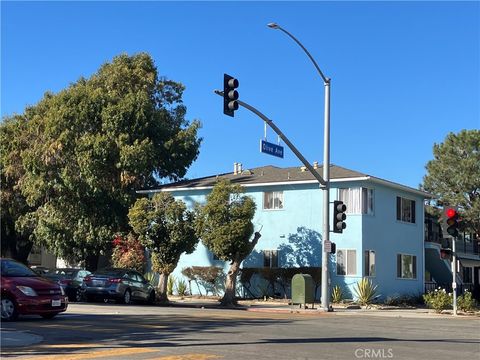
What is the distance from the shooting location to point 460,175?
4531 cm

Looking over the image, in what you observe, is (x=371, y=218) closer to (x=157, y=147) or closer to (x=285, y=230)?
(x=285, y=230)

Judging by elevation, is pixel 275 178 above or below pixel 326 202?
above

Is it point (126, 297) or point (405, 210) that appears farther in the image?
point (405, 210)

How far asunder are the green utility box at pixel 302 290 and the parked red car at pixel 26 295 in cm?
1281

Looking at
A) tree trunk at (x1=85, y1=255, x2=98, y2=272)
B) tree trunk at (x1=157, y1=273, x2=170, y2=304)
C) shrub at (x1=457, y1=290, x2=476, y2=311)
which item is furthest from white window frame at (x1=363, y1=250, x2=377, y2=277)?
tree trunk at (x1=85, y1=255, x2=98, y2=272)

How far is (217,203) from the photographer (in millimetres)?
29172

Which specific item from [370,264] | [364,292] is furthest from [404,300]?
[364,292]

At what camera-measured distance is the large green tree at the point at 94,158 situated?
37.1m

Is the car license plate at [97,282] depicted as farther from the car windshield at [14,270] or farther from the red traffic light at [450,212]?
the red traffic light at [450,212]

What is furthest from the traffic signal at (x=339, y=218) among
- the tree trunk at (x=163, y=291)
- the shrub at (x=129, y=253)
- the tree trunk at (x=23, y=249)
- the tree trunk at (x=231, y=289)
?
the tree trunk at (x=23, y=249)

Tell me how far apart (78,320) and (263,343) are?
6360mm

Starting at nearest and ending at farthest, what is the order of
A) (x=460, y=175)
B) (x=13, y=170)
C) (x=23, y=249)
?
(x=13, y=170)
(x=460, y=175)
(x=23, y=249)

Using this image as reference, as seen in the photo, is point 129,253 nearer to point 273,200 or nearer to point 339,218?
point 273,200

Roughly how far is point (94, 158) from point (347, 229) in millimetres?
15190
